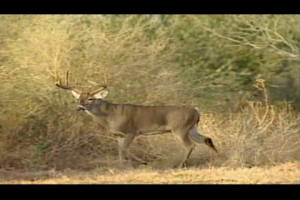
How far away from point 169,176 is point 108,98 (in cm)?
384

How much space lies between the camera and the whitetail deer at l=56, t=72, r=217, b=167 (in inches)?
521

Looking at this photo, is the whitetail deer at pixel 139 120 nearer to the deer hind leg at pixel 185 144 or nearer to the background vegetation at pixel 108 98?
the deer hind leg at pixel 185 144

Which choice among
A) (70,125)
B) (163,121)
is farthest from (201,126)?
(70,125)

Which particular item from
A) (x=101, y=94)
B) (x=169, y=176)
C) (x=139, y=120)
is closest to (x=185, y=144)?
(x=139, y=120)

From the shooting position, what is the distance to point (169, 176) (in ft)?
38.2

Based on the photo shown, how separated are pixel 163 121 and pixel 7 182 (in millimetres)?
3463

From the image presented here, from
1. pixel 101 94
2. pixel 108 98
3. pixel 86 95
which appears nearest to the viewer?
pixel 86 95

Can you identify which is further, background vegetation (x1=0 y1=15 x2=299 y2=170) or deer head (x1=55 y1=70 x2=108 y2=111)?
background vegetation (x1=0 y1=15 x2=299 y2=170)

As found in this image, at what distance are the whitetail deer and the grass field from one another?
947 mm

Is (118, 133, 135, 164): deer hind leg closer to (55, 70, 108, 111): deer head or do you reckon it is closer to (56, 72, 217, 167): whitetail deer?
(56, 72, 217, 167): whitetail deer

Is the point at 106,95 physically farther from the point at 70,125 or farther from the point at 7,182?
the point at 7,182

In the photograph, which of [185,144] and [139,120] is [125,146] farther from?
[185,144]

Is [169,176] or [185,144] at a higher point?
[185,144]

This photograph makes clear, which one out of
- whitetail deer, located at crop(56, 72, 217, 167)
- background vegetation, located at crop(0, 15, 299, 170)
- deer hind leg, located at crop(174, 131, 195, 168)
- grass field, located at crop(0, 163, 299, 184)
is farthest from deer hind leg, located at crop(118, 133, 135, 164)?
deer hind leg, located at crop(174, 131, 195, 168)
